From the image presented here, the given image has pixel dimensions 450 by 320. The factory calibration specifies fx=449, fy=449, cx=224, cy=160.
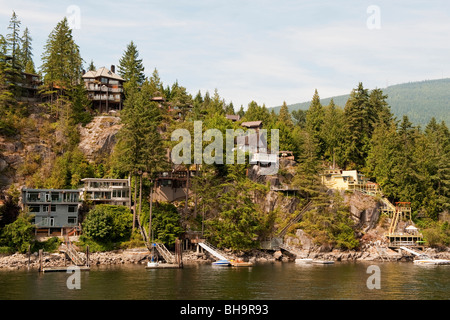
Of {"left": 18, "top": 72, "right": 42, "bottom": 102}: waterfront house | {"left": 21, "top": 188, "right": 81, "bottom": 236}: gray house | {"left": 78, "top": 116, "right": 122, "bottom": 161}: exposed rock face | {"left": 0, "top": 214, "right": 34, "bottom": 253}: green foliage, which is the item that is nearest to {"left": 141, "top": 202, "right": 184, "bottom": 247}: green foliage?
{"left": 21, "top": 188, "right": 81, "bottom": 236}: gray house

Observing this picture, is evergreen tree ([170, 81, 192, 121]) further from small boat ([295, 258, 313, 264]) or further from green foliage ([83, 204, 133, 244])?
small boat ([295, 258, 313, 264])

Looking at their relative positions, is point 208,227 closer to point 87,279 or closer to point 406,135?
point 87,279

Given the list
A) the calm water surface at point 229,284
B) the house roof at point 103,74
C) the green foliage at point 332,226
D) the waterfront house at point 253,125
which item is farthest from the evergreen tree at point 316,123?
the house roof at point 103,74

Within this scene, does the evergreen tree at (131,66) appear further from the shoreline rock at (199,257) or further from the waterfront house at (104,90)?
the shoreline rock at (199,257)

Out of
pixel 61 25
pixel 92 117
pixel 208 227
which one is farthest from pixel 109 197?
pixel 61 25

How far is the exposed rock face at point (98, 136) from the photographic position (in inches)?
3669

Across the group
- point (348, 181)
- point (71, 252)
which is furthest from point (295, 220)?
point (71, 252)

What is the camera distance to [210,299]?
139 ft

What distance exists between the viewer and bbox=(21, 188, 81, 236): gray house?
3000 inches

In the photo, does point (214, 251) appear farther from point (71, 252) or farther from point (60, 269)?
point (60, 269)

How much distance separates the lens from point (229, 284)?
1997 inches

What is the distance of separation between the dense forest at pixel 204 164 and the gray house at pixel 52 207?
112 inches
